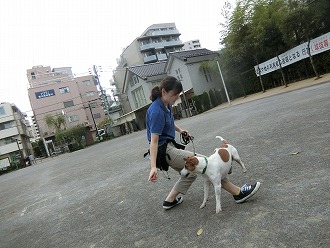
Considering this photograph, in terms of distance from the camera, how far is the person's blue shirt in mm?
3246

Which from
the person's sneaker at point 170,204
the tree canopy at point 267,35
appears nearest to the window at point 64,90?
the tree canopy at point 267,35

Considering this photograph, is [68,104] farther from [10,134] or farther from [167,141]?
[167,141]

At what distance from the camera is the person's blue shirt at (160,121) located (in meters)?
3.25

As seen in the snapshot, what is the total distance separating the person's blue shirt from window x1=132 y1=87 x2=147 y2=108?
114ft

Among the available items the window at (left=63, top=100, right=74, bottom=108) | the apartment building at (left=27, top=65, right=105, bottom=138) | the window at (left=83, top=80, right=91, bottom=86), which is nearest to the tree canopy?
the apartment building at (left=27, top=65, right=105, bottom=138)

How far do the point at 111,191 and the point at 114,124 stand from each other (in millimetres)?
43658

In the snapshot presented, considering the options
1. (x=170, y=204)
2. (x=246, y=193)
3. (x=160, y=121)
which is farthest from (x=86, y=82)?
(x=246, y=193)

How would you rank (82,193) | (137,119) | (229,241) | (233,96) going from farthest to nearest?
(137,119) < (233,96) < (82,193) < (229,241)

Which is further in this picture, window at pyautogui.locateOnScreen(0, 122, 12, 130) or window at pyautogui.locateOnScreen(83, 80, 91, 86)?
window at pyautogui.locateOnScreen(83, 80, 91, 86)

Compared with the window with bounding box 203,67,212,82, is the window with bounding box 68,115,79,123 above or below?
above

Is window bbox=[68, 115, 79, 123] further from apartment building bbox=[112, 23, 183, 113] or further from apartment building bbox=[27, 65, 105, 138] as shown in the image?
apartment building bbox=[112, 23, 183, 113]

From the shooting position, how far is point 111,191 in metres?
5.77

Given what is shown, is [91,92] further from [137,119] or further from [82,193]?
[82,193]

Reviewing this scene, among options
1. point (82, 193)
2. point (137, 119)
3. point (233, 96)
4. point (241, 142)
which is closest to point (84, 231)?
point (82, 193)
